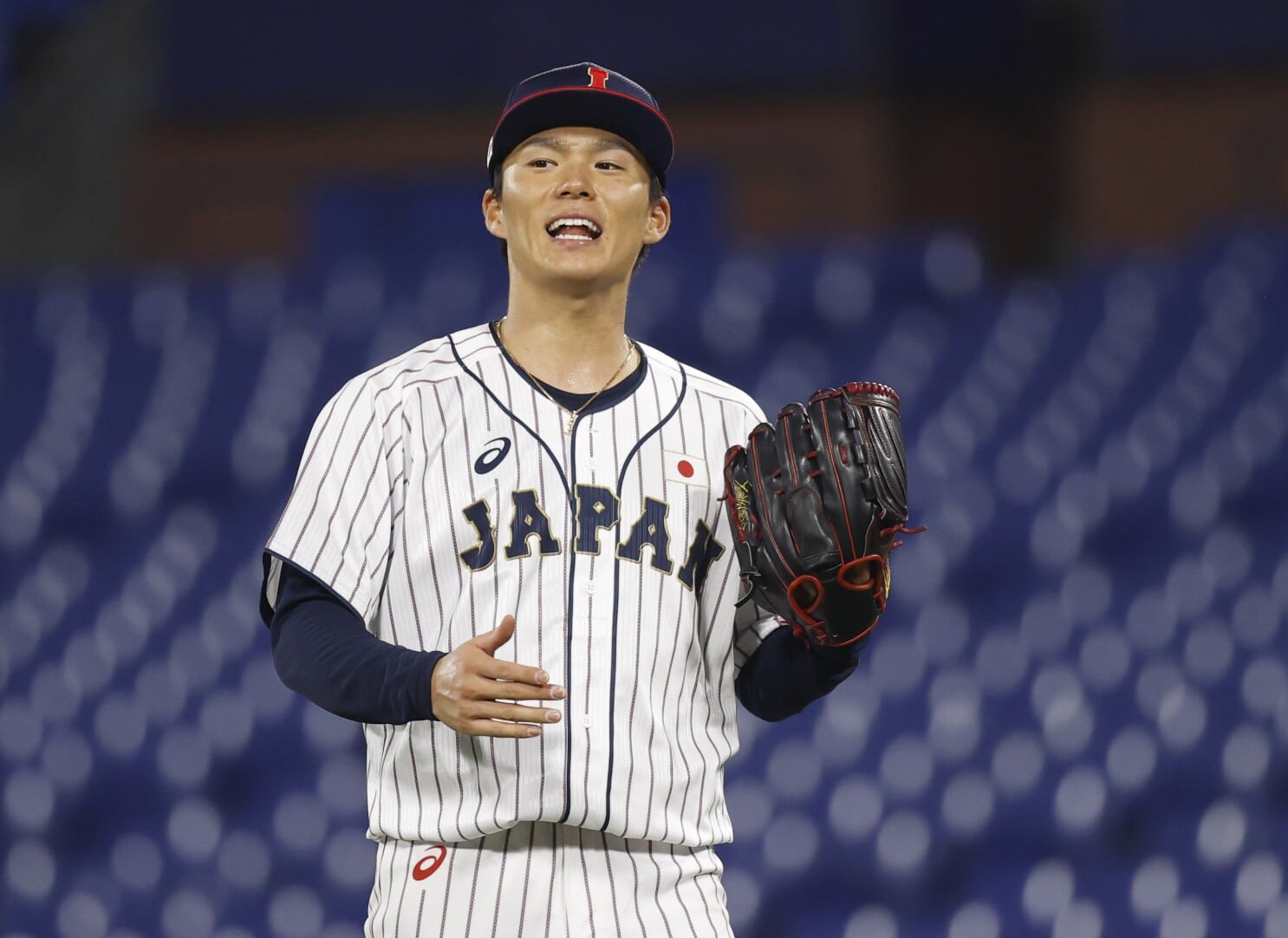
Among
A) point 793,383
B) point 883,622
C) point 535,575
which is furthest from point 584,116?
point 793,383

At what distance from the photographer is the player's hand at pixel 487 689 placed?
3.59 feet

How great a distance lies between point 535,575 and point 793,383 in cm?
292

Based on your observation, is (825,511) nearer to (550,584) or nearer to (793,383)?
(550,584)

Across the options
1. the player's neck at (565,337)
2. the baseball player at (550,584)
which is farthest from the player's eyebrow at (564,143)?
the player's neck at (565,337)

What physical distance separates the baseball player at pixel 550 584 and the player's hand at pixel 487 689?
41mm

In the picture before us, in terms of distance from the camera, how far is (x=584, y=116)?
4.54 ft

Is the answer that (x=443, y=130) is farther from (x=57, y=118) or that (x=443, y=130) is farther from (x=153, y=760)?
(x=153, y=760)

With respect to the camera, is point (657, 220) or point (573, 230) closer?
point (573, 230)

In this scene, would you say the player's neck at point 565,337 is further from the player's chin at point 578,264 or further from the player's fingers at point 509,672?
the player's fingers at point 509,672

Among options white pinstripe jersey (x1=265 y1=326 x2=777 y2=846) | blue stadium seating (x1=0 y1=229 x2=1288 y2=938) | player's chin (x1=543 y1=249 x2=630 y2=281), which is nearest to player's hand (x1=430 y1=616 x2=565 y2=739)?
white pinstripe jersey (x1=265 y1=326 x2=777 y2=846)

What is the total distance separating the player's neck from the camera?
1.41 meters

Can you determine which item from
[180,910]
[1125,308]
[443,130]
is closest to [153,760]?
[180,910]

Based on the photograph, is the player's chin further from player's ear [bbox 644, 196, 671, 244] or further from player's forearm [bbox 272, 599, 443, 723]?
player's forearm [bbox 272, 599, 443, 723]

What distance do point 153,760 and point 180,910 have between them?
41 cm
